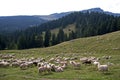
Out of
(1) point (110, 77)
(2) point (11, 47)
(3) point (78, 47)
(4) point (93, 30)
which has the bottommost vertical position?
(2) point (11, 47)

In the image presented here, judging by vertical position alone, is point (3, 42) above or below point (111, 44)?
below

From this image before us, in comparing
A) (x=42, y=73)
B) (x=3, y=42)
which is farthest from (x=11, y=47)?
(x=42, y=73)

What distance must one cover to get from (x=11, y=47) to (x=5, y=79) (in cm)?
10384

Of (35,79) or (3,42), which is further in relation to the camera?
(3,42)

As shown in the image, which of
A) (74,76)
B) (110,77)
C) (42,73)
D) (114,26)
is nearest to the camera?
(110,77)

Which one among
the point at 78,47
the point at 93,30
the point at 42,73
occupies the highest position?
the point at 42,73

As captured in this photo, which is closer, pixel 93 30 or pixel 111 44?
pixel 111 44

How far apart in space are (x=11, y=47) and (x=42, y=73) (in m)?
103

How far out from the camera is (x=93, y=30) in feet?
430

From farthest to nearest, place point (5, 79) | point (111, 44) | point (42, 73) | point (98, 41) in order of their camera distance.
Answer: point (98, 41)
point (111, 44)
point (42, 73)
point (5, 79)

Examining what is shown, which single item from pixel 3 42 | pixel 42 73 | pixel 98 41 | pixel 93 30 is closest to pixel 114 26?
pixel 93 30

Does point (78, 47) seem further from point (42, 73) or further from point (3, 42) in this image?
point (3, 42)

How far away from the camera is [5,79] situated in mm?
31375

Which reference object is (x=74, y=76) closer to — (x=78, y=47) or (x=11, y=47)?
(x=78, y=47)
